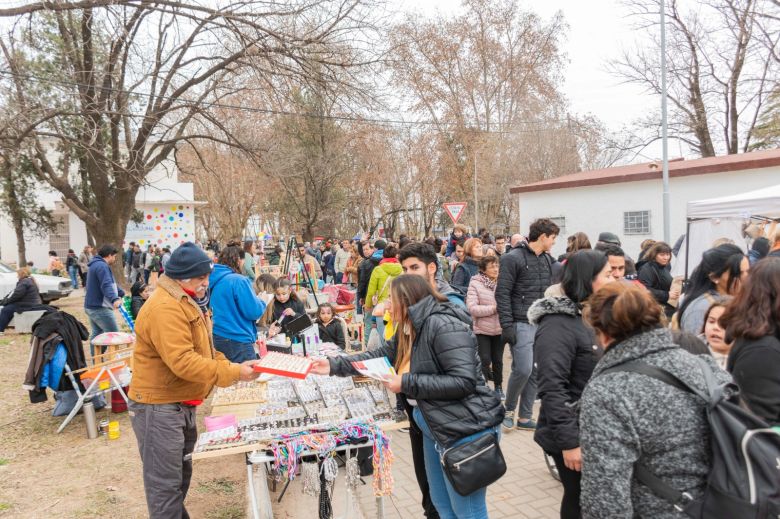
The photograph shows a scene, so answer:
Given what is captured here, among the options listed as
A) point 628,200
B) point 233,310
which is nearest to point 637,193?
point 628,200

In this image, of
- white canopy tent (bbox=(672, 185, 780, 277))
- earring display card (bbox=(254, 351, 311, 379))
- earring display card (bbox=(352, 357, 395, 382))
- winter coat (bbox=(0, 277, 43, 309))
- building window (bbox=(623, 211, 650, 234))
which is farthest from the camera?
building window (bbox=(623, 211, 650, 234))

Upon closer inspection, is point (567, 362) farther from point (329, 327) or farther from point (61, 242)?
point (61, 242)

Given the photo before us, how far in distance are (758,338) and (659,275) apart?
173 inches

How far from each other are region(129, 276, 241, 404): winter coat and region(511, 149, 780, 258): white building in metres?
14.1

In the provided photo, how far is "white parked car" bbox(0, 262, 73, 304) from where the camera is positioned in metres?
13.8

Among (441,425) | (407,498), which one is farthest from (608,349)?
(407,498)

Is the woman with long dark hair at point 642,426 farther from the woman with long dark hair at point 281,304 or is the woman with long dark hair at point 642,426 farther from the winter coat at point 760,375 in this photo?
→ the woman with long dark hair at point 281,304

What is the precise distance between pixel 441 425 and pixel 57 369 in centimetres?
506

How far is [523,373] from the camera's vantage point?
5.28m

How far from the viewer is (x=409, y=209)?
118 feet

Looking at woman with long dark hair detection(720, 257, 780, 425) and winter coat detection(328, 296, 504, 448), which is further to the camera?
winter coat detection(328, 296, 504, 448)

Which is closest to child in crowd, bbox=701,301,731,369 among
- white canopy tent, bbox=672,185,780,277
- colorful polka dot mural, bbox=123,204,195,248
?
white canopy tent, bbox=672,185,780,277

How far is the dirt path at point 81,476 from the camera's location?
424 cm

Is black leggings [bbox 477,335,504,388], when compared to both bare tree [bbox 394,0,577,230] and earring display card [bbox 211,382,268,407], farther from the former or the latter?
bare tree [bbox 394,0,577,230]
